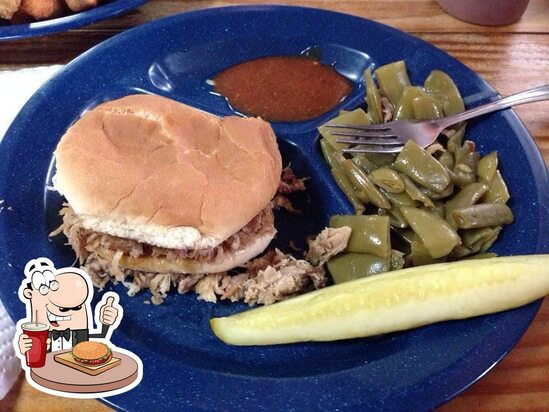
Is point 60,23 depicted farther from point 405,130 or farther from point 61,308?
point 61,308

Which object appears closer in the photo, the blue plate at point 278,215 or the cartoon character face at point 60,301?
the cartoon character face at point 60,301

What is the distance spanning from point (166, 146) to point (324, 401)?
3.30ft

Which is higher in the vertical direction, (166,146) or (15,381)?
(166,146)

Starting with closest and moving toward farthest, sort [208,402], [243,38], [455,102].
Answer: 1. [208,402]
2. [455,102]
3. [243,38]

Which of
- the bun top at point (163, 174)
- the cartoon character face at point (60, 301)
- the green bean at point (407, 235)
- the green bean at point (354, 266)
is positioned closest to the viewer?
the cartoon character face at point (60, 301)

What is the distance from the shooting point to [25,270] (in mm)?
1804

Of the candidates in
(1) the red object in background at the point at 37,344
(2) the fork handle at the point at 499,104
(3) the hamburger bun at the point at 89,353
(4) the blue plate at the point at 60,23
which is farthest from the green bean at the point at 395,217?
(4) the blue plate at the point at 60,23

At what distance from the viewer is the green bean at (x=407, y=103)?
7.82 ft

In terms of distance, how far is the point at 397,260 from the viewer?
200cm

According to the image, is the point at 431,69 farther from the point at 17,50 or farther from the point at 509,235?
the point at 17,50

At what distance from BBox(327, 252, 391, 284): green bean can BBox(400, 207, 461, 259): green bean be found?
0.15 metres

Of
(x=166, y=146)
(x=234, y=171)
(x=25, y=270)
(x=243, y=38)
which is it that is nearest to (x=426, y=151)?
(x=234, y=171)

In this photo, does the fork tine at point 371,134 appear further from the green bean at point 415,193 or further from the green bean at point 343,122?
the green bean at point 415,193

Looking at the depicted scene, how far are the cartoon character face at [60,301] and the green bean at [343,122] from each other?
4.03ft
